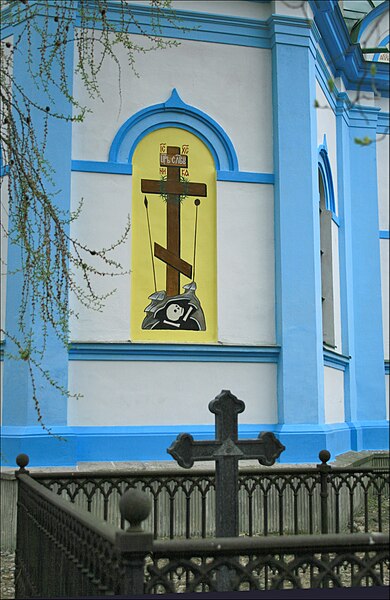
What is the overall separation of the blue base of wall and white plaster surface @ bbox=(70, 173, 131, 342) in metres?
1.13

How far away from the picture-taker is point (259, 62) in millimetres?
10344

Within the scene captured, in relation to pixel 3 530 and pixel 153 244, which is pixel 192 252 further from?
pixel 3 530

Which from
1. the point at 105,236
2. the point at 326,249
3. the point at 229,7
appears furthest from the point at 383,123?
the point at 105,236

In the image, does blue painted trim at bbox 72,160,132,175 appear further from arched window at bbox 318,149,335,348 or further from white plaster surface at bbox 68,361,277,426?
arched window at bbox 318,149,335,348

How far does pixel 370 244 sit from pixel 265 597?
36.0 feet

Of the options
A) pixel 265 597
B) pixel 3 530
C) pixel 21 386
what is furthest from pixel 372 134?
pixel 265 597

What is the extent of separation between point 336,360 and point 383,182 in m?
3.96

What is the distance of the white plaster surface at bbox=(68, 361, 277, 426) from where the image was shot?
9.19 metres

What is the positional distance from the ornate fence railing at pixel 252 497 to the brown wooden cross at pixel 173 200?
2621 millimetres

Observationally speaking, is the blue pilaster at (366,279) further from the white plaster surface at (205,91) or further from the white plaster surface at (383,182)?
the white plaster surface at (205,91)

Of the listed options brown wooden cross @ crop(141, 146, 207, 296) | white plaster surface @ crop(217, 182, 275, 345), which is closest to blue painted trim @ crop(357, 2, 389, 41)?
white plaster surface @ crop(217, 182, 275, 345)

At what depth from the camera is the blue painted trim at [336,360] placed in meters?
11.0

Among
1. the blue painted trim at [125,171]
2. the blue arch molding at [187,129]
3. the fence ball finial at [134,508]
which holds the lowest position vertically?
the fence ball finial at [134,508]

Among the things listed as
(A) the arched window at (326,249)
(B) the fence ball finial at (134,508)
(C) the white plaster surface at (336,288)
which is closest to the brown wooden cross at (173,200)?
(A) the arched window at (326,249)
